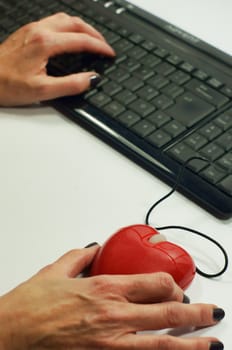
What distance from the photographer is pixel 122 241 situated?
58cm

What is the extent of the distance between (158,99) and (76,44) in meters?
0.17

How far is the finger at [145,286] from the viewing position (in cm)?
55

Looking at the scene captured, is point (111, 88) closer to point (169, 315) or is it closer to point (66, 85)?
point (66, 85)

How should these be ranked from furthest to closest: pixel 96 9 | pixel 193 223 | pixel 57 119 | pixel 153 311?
pixel 96 9 < pixel 57 119 < pixel 193 223 < pixel 153 311

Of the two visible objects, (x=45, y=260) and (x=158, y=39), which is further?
(x=158, y=39)

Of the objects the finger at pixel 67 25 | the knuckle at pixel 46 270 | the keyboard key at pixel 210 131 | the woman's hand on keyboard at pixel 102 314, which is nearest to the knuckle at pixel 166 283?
the woman's hand on keyboard at pixel 102 314

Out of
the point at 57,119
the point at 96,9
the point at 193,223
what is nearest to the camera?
the point at 193,223

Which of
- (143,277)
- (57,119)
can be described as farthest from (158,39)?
(143,277)

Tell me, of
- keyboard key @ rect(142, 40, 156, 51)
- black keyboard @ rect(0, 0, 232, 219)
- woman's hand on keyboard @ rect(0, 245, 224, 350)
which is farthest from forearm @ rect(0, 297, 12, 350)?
keyboard key @ rect(142, 40, 156, 51)

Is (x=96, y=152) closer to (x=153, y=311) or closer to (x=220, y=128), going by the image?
(x=220, y=128)

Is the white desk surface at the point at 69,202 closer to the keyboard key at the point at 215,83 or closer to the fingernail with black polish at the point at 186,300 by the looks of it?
the fingernail with black polish at the point at 186,300

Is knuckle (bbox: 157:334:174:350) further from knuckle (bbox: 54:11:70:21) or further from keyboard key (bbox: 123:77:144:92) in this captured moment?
knuckle (bbox: 54:11:70:21)

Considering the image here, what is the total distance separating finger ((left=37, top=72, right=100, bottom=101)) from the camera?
0.80 m

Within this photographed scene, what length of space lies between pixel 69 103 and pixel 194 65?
7.0 inches
